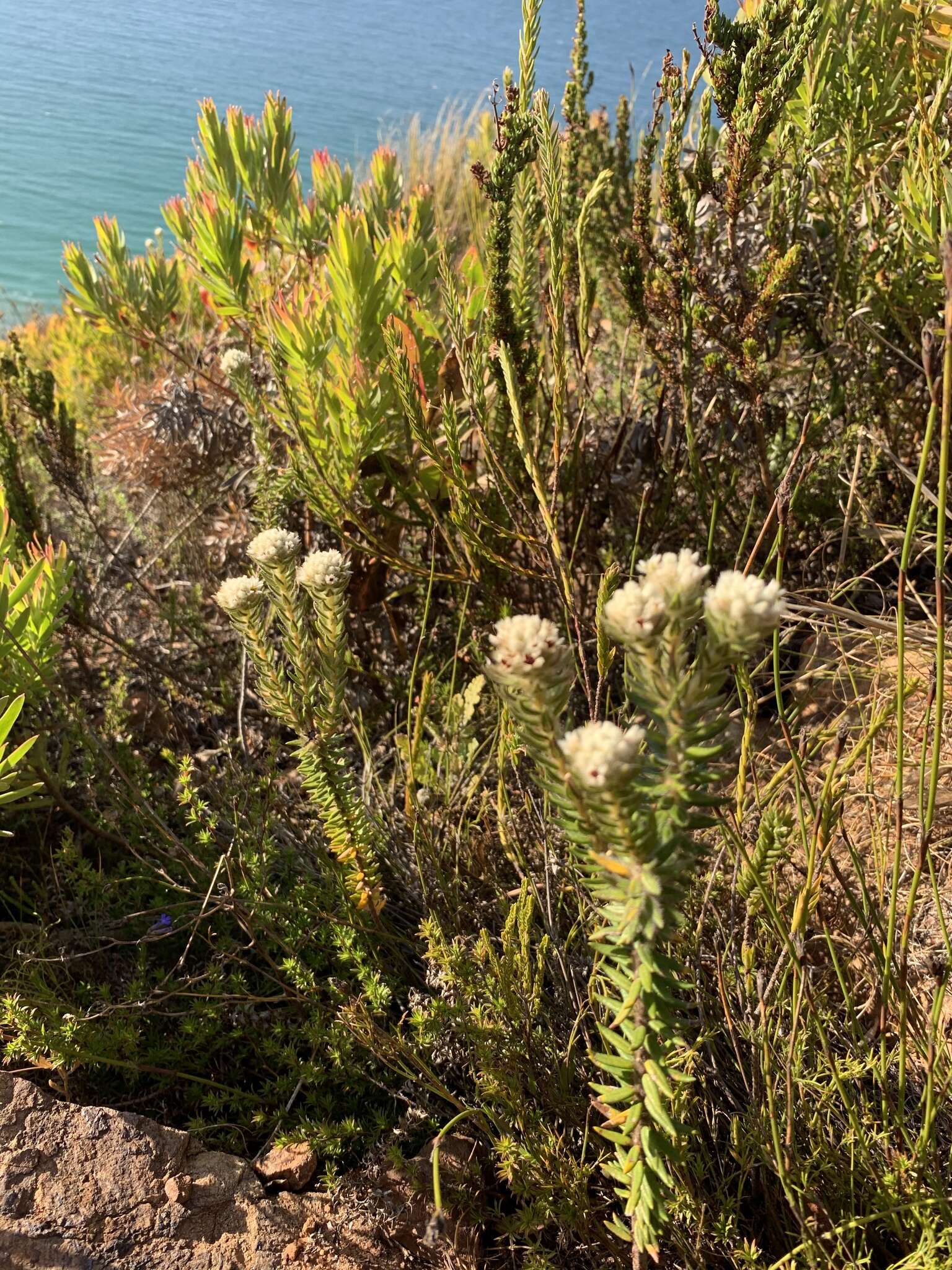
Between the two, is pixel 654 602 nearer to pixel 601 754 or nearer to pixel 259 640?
pixel 601 754

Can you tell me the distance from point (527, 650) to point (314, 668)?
2.43 ft

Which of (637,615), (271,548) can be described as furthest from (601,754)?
(271,548)

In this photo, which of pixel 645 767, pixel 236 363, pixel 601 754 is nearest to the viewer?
pixel 601 754

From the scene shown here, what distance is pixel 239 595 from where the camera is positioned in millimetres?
1253

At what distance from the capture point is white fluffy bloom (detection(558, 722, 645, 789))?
26.1 inches

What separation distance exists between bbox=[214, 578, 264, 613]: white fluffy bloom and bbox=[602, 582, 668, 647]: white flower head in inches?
27.2

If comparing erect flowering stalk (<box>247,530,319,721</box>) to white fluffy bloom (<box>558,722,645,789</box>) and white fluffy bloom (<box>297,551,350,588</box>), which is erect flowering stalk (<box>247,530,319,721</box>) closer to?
white fluffy bloom (<box>297,551,350,588</box>)

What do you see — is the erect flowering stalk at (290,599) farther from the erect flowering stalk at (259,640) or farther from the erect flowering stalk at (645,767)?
the erect flowering stalk at (645,767)

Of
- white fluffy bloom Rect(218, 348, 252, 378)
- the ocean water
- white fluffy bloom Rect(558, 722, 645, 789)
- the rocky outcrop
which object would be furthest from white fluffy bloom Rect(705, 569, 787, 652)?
the ocean water

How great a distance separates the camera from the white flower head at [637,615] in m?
0.69

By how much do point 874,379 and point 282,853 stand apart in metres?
1.75

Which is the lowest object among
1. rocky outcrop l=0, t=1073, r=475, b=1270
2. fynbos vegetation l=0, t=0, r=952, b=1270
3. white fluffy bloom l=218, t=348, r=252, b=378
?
rocky outcrop l=0, t=1073, r=475, b=1270

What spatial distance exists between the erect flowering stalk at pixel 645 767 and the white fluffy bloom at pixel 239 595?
57cm

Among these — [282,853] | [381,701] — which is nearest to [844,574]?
[381,701]
